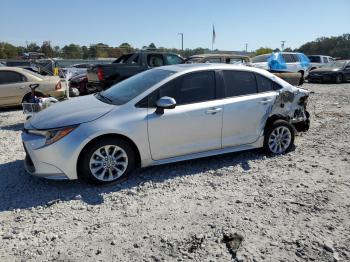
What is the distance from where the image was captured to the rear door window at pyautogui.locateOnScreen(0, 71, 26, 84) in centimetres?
1031

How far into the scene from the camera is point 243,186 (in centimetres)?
456

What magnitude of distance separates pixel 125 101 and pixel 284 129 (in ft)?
9.08

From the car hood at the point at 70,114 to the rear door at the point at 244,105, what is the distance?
5.78 feet

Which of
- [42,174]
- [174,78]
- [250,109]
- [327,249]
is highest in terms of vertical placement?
[174,78]

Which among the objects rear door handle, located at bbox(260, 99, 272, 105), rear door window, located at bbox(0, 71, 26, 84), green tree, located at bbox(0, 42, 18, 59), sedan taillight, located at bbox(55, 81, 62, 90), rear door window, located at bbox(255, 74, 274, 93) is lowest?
sedan taillight, located at bbox(55, 81, 62, 90)

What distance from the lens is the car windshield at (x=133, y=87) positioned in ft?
15.7

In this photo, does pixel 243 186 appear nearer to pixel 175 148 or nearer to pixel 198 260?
pixel 175 148

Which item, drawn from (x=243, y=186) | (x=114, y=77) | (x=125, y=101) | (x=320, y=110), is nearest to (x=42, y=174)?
(x=125, y=101)

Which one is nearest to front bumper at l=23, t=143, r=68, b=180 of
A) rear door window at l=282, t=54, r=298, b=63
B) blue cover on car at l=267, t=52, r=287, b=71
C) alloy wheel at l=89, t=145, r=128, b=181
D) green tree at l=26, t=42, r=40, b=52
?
alloy wheel at l=89, t=145, r=128, b=181

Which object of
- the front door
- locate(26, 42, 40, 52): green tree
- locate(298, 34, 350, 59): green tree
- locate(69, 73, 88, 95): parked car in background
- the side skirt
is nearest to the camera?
the front door

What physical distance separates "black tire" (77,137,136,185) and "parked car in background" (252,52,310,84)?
13808 mm

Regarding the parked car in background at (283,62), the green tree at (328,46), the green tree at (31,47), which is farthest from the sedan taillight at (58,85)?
the green tree at (328,46)

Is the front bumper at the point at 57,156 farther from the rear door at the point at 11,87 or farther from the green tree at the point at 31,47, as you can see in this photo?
the green tree at the point at 31,47

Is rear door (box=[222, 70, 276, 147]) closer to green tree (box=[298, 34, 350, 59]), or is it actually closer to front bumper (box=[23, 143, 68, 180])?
front bumper (box=[23, 143, 68, 180])
